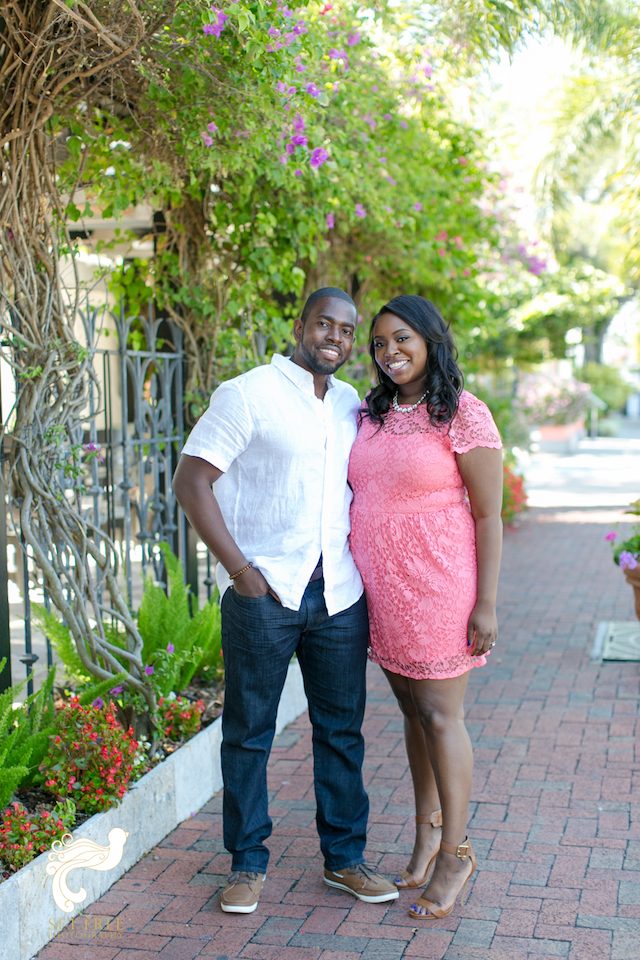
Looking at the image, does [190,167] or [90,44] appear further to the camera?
[190,167]

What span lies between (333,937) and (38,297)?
2.43 m

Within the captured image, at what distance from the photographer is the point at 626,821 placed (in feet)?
11.2

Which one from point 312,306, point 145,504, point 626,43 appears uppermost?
point 626,43

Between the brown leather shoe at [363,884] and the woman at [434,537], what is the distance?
0.42 ft

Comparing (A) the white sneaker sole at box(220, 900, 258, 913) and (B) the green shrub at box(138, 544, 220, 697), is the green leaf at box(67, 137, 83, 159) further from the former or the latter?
(A) the white sneaker sole at box(220, 900, 258, 913)

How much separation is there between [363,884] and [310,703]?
1.96 feet

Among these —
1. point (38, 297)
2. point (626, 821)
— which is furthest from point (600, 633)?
point (38, 297)

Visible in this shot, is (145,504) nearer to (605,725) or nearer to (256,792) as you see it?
(256,792)

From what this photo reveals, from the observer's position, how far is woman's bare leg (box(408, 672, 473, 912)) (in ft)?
9.18

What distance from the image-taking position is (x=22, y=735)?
119 inches

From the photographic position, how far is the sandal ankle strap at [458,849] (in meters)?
2.80

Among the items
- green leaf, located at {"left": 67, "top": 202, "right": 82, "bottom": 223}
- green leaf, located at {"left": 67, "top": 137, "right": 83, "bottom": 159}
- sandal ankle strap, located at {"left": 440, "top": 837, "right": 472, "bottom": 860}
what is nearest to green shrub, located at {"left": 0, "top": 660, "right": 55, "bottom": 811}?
sandal ankle strap, located at {"left": 440, "top": 837, "right": 472, "bottom": 860}

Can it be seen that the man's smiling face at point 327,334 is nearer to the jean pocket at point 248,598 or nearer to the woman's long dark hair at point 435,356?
the woman's long dark hair at point 435,356

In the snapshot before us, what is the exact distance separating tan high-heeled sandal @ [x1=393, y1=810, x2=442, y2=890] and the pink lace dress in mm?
551
